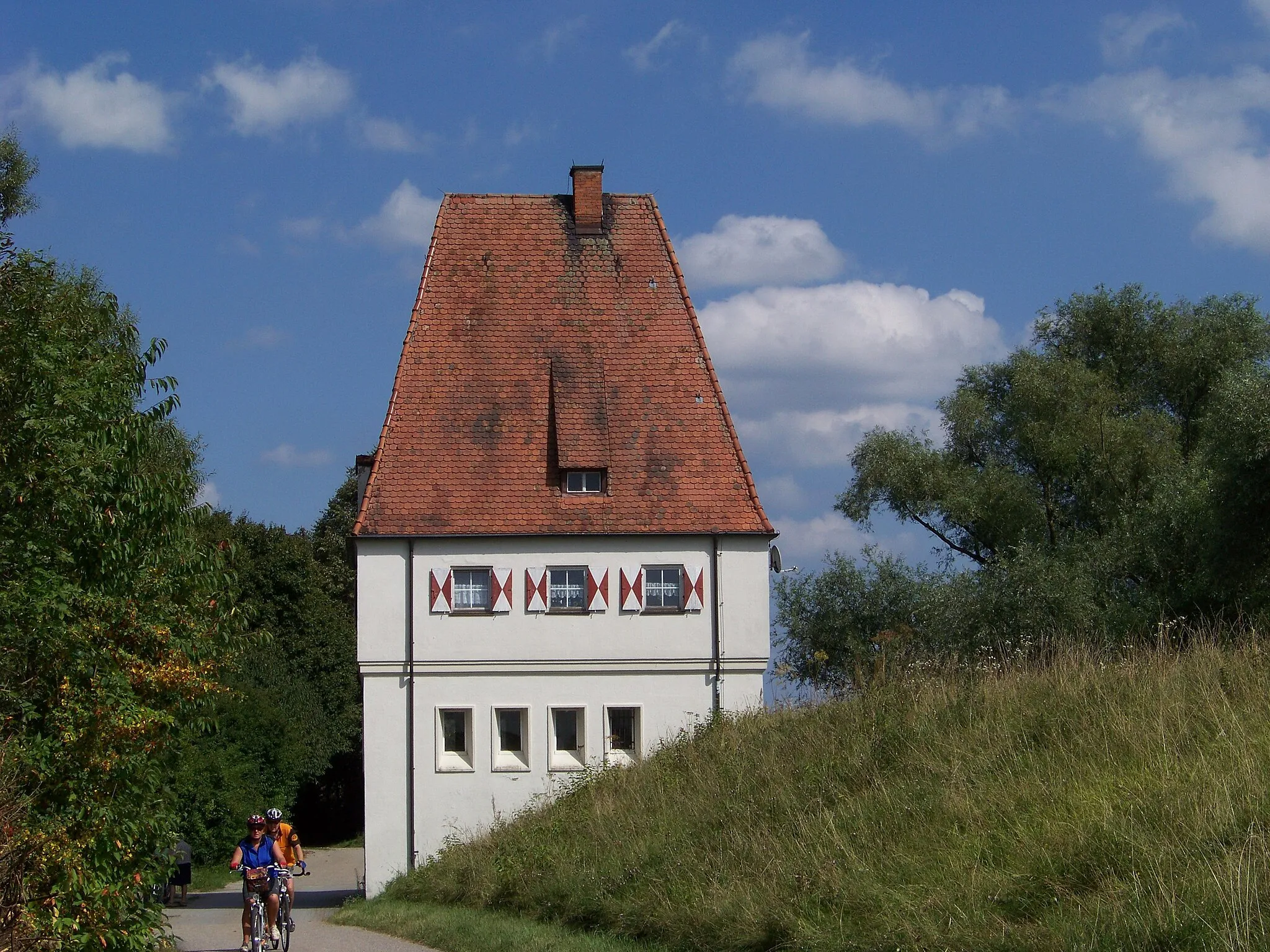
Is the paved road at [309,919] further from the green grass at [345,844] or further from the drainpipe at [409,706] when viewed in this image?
the green grass at [345,844]

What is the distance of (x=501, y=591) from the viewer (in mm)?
30156

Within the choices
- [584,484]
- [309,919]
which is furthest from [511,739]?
[309,919]

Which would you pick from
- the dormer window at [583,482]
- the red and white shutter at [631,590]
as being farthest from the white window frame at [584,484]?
the red and white shutter at [631,590]

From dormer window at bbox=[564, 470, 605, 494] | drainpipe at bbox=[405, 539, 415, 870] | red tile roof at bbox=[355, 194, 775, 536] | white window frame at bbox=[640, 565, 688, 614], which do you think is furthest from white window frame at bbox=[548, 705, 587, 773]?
dormer window at bbox=[564, 470, 605, 494]

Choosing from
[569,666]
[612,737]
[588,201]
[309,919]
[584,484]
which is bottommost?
[309,919]

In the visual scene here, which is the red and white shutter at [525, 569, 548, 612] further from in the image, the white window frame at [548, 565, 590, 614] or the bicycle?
the bicycle

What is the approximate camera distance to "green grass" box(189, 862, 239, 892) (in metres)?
36.4

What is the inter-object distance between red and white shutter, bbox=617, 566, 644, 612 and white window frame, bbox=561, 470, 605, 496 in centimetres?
172

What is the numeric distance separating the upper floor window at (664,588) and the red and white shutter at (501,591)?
2.76 m

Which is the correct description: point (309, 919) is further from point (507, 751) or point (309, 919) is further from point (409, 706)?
point (507, 751)

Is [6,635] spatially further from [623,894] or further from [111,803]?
[623,894]

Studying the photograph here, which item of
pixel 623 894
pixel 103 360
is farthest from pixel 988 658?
pixel 103 360

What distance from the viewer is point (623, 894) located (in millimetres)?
14672

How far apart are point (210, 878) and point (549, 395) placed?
16.5m
